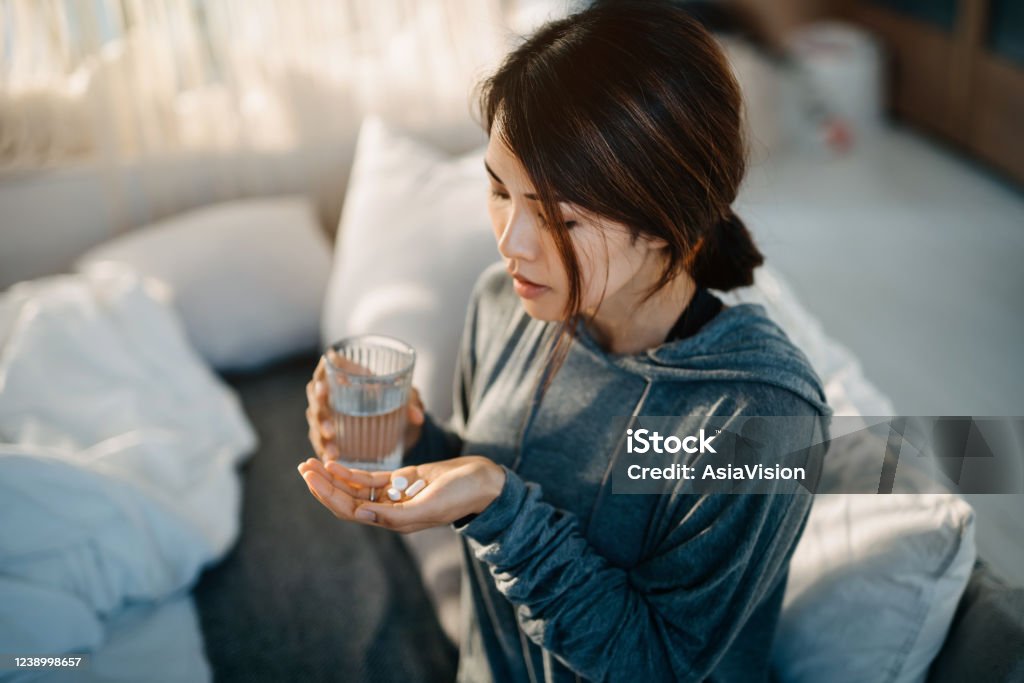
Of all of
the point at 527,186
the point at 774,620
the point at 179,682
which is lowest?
the point at 179,682

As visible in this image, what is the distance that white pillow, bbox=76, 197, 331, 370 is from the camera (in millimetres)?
1725

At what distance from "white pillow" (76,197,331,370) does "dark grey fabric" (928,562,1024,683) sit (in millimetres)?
1292

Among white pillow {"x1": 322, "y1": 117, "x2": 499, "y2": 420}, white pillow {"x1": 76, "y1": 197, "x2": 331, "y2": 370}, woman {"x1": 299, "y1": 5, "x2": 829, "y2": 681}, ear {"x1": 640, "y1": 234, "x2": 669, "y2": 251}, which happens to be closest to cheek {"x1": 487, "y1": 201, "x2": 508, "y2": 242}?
woman {"x1": 299, "y1": 5, "x2": 829, "y2": 681}

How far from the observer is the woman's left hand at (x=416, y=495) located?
2.74 ft

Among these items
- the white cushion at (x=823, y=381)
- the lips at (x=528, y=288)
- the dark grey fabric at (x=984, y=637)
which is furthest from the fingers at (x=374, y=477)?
the dark grey fabric at (x=984, y=637)

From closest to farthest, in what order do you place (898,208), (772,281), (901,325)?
1. (772,281)
2. (901,325)
3. (898,208)

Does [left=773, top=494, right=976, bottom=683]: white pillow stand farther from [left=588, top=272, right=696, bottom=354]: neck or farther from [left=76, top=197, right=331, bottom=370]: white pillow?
[left=76, top=197, right=331, bottom=370]: white pillow

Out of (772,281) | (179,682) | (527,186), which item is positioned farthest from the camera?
(772,281)

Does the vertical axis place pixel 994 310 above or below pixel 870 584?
below

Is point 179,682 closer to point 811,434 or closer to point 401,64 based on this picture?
point 811,434

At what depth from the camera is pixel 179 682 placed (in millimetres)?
1137

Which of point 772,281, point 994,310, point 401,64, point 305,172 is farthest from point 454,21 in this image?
point 994,310

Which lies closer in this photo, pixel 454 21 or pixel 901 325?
pixel 454 21

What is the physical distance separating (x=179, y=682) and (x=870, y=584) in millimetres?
875
